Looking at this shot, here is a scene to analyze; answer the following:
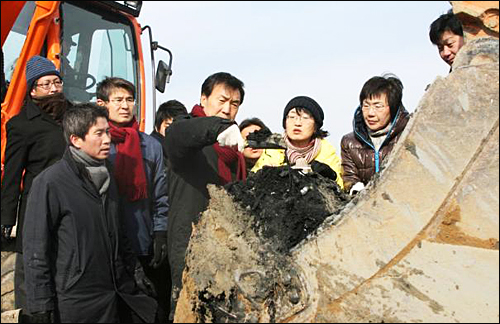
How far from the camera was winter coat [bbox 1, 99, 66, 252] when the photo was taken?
364cm

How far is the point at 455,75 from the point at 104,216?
182 cm

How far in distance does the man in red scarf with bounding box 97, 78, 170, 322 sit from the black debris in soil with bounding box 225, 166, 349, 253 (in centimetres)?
99

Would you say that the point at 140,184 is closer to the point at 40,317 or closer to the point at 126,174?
the point at 126,174

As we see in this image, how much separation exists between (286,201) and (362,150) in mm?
1342

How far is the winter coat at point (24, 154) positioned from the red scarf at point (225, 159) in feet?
2.74

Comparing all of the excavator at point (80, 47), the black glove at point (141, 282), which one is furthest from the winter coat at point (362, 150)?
the excavator at point (80, 47)

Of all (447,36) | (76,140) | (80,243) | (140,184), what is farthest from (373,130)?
(80,243)

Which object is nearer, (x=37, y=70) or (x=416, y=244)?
(x=416, y=244)

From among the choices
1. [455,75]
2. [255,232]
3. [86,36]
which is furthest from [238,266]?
[86,36]

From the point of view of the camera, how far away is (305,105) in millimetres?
3801

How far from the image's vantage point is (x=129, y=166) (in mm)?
3713

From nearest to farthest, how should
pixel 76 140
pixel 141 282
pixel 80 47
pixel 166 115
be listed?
pixel 76 140 < pixel 141 282 < pixel 166 115 < pixel 80 47

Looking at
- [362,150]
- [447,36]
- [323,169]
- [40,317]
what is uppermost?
[447,36]

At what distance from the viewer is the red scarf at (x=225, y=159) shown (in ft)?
11.7
